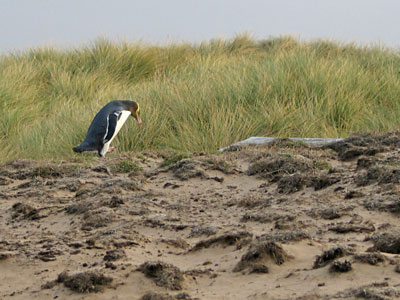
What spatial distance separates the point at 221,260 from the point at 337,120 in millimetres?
6363

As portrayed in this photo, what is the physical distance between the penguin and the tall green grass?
881 mm

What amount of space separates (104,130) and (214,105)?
2.19 metres

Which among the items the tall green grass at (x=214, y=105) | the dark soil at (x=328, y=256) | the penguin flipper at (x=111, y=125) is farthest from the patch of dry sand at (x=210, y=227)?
the tall green grass at (x=214, y=105)

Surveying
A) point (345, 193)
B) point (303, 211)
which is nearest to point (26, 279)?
point (303, 211)

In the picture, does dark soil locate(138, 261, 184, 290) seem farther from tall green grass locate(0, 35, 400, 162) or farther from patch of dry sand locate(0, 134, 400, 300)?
tall green grass locate(0, 35, 400, 162)

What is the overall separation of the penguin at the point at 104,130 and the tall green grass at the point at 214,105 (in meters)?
0.88

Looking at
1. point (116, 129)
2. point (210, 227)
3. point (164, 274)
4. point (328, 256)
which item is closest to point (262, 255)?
point (328, 256)

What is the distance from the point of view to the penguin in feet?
24.0

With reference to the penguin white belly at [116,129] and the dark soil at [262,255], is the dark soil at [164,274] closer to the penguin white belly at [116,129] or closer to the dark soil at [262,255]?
the dark soil at [262,255]

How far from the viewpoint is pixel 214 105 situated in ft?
29.8

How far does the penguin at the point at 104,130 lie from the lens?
732 cm

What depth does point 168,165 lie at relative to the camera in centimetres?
636

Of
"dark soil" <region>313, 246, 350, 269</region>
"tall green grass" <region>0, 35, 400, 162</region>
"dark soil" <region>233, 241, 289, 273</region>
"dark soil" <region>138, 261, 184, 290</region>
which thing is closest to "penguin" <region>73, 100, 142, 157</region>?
"tall green grass" <region>0, 35, 400, 162</region>

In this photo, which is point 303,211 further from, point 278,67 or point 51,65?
point 51,65
